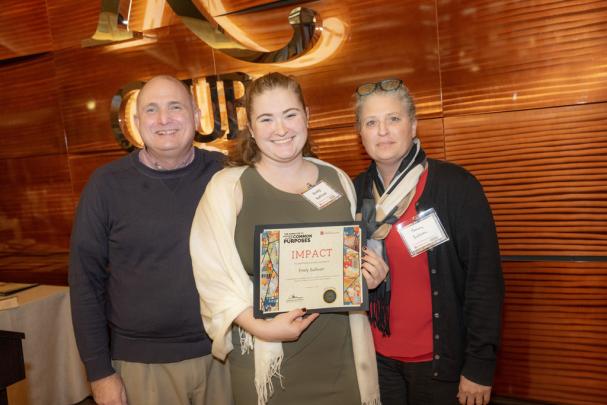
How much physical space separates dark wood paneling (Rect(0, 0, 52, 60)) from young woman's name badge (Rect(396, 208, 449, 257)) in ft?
13.4

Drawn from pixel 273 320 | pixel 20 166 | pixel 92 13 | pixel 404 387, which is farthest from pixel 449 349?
pixel 20 166

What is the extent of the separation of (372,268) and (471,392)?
64cm

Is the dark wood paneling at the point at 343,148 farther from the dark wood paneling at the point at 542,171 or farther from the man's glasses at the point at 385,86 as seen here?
the man's glasses at the point at 385,86

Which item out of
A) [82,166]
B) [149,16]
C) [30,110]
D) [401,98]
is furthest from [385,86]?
[30,110]

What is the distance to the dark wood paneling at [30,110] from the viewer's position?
14.8 ft

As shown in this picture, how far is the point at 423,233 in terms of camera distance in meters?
1.81

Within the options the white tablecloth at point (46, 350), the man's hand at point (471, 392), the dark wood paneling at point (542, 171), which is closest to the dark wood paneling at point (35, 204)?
the white tablecloth at point (46, 350)

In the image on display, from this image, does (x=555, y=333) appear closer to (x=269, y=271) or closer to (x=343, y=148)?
(x=343, y=148)

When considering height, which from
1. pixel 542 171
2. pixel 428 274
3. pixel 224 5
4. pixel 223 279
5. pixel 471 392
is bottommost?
pixel 471 392

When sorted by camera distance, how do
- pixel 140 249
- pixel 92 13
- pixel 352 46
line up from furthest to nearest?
pixel 92 13 → pixel 352 46 → pixel 140 249

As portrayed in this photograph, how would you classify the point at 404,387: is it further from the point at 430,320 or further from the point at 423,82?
the point at 423,82

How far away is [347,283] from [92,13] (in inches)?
150

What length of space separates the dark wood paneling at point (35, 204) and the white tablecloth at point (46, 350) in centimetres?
116

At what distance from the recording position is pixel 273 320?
1.56 meters
